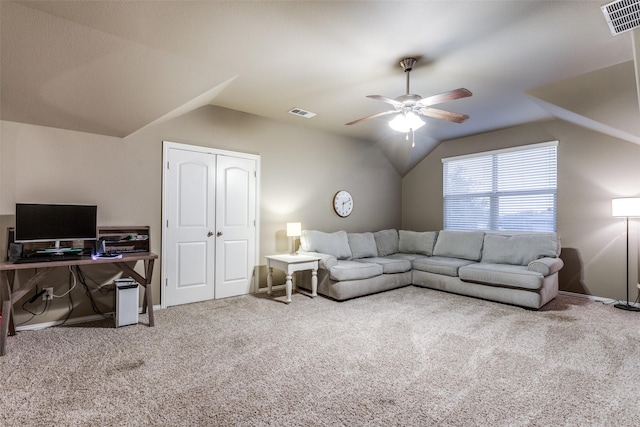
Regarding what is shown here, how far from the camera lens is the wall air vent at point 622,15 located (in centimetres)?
219

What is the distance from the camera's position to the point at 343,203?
5.89m

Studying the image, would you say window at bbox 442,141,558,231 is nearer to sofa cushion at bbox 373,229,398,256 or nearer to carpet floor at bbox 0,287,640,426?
sofa cushion at bbox 373,229,398,256

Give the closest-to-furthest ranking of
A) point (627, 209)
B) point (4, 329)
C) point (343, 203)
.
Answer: point (4, 329) < point (627, 209) < point (343, 203)

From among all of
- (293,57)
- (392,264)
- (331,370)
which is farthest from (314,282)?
(293,57)

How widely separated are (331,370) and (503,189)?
4.56 metres

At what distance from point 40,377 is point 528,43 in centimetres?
457

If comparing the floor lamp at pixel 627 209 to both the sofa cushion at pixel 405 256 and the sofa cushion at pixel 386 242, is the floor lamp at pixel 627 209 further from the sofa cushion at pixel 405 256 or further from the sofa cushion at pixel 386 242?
the sofa cushion at pixel 386 242

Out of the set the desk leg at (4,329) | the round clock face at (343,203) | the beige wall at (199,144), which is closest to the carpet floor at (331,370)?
the desk leg at (4,329)

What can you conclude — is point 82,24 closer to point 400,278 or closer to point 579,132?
point 400,278

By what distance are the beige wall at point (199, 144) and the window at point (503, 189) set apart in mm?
1250

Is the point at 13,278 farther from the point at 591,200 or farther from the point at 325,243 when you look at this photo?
the point at 591,200

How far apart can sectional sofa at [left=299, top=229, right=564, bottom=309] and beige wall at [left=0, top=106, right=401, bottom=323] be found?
0.56 metres

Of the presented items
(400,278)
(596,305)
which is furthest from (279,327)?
(596,305)

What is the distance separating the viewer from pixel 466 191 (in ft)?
19.4
